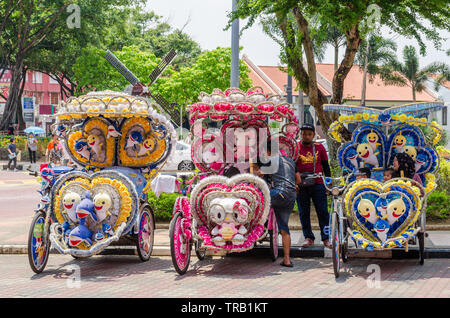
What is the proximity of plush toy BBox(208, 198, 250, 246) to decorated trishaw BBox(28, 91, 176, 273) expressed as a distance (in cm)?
136

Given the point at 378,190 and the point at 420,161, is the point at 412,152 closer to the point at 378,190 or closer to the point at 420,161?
the point at 420,161

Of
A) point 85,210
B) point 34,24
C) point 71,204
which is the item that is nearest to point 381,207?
point 85,210

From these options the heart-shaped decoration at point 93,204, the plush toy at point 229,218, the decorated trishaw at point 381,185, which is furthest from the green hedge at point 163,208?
the plush toy at point 229,218

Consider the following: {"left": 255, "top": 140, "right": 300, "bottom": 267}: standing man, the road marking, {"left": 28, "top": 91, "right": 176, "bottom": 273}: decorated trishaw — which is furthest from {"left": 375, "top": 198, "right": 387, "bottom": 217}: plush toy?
the road marking

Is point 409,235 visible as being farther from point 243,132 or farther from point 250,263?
point 243,132

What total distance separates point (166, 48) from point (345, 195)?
53.9 m

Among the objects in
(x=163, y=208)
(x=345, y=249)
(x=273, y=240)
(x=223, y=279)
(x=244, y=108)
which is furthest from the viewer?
(x=163, y=208)

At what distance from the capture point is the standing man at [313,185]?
1024 centimetres

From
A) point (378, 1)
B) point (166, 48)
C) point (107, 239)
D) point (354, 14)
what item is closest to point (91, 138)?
point (107, 239)

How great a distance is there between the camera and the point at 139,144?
1020 cm

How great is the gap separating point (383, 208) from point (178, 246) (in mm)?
2870

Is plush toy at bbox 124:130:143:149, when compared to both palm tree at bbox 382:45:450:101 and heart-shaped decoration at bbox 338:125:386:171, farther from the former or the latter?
palm tree at bbox 382:45:450:101

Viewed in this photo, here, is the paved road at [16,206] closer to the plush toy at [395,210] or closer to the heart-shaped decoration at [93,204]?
the heart-shaped decoration at [93,204]

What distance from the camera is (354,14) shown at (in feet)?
36.4
